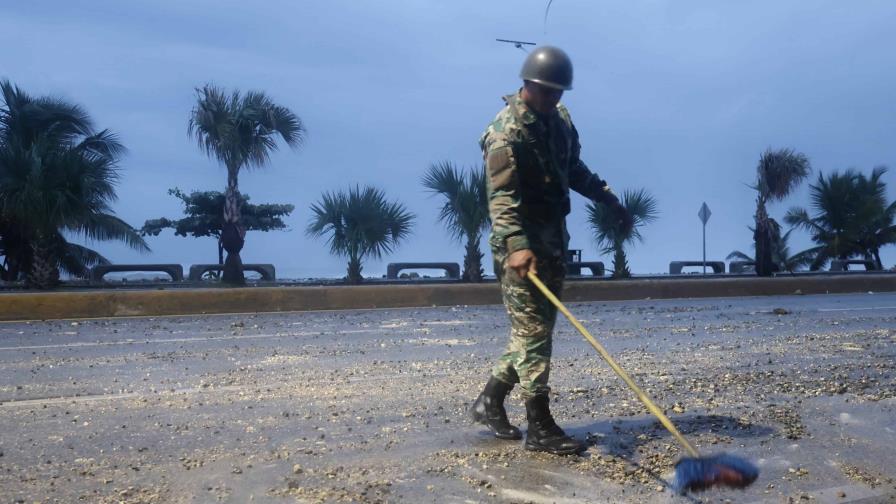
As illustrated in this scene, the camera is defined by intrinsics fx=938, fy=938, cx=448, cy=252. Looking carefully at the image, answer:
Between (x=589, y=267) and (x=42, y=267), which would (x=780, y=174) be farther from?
(x=42, y=267)

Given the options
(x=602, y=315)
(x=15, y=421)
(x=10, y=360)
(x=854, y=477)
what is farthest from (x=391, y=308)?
(x=854, y=477)

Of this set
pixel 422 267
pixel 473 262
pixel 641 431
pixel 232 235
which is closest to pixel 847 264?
pixel 422 267

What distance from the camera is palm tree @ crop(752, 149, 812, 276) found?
27.7m

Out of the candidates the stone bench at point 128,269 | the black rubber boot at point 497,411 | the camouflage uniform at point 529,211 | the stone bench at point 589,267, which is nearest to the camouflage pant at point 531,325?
the camouflage uniform at point 529,211

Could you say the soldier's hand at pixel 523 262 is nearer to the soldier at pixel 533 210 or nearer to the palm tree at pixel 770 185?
the soldier at pixel 533 210

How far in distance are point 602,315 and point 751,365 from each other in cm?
583

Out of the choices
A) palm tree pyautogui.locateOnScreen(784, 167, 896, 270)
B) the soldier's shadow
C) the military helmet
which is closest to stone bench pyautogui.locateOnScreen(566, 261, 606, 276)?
palm tree pyautogui.locateOnScreen(784, 167, 896, 270)

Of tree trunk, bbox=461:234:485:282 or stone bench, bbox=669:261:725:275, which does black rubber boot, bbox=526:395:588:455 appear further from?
stone bench, bbox=669:261:725:275

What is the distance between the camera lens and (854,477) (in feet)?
14.1

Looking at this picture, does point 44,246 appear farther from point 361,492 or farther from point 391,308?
point 361,492

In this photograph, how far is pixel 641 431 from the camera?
498 centimetres

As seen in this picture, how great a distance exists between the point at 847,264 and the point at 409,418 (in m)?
35.0

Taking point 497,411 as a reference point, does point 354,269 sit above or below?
above

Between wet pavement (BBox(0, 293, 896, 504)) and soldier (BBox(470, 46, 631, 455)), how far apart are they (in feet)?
1.22
